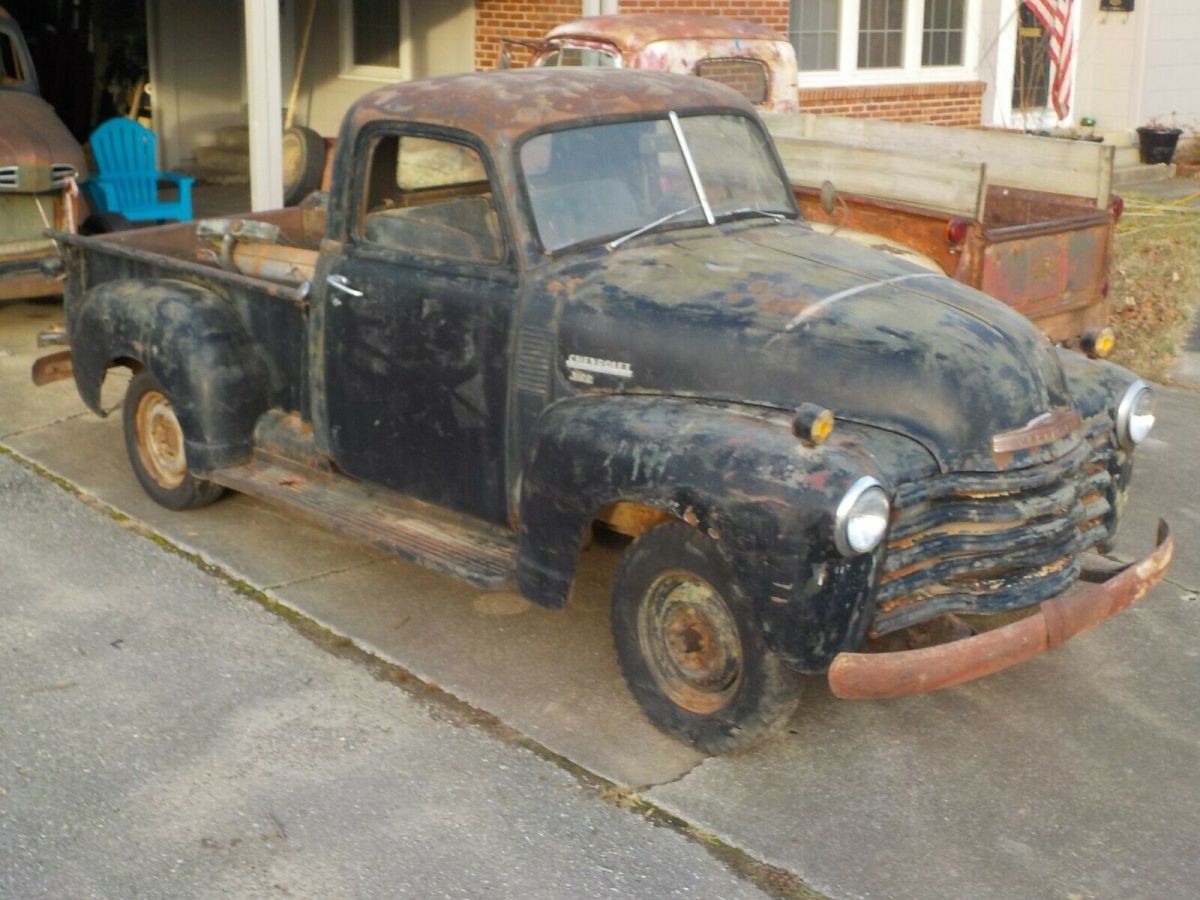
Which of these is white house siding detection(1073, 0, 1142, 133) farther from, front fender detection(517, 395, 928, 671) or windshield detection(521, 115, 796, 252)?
front fender detection(517, 395, 928, 671)

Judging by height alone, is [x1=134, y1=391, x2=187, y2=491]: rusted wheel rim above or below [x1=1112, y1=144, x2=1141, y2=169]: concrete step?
below

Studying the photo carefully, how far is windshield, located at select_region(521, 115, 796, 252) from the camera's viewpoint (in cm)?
523

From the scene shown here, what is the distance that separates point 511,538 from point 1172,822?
2304 mm

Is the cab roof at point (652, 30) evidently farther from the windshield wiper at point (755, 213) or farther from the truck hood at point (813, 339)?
the truck hood at point (813, 339)

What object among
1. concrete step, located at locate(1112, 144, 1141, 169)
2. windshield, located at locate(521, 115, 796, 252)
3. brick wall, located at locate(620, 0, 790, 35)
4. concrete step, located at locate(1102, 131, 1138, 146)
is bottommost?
concrete step, located at locate(1112, 144, 1141, 169)

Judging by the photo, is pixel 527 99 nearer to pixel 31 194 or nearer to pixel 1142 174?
pixel 31 194

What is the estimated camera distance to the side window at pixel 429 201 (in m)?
5.29

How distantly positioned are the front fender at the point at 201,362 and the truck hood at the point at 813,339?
176cm

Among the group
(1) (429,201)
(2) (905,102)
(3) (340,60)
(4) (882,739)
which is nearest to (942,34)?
(2) (905,102)

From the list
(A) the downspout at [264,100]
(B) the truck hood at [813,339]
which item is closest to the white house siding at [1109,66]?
(A) the downspout at [264,100]

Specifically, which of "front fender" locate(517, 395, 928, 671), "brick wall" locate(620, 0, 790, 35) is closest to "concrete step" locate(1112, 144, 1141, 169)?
"brick wall" locate(620, 0, 790, 35)

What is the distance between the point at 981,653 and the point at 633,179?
2.13 metres

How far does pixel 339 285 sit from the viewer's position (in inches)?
223

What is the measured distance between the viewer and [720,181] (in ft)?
18.4
